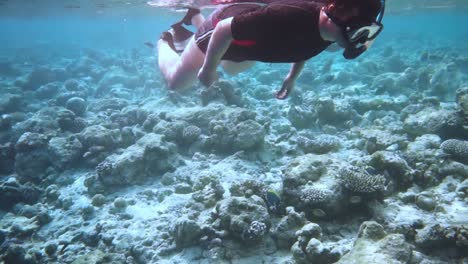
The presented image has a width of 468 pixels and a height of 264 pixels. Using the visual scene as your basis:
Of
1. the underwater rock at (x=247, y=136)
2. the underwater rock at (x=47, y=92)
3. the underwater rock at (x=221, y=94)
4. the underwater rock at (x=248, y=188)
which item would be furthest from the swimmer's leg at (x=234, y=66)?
the underwater rock at (x=47, y=92)

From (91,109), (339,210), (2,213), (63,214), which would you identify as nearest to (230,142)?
(339,210)

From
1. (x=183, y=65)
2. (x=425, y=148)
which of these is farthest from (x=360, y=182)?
(x=183, y=65)

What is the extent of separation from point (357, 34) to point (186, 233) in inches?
165

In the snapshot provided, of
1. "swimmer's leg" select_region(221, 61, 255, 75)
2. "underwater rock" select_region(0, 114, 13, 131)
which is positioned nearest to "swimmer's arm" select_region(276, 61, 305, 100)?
"swimmer's leg" select_region(221, 61, 255, 75)

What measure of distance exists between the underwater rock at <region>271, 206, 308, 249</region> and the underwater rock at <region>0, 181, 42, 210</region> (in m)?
6.86

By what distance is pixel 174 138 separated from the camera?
9023 mm

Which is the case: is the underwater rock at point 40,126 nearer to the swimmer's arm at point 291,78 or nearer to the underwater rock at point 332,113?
the swimmer's arm at point 291,78

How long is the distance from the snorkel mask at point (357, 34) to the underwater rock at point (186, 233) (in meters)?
3.85

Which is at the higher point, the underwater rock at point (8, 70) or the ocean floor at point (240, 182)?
the ocean floor at point (240, 182)

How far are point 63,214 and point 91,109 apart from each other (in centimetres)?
824

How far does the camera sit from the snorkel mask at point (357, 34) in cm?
245

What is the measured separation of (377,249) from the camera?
370cm

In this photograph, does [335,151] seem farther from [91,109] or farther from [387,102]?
[91,109]

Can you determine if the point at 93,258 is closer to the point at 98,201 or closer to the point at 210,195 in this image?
the point at 98,201
